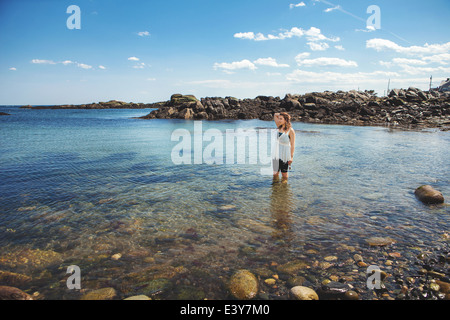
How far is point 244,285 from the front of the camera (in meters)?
4.07

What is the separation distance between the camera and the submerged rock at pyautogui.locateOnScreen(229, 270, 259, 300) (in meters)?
3.91

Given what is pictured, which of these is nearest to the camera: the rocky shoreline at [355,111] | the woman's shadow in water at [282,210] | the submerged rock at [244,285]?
the submerged rock at [244,285]

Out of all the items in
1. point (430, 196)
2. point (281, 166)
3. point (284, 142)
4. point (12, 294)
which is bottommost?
point (12, 294)

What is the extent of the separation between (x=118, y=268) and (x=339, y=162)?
14.3 meters

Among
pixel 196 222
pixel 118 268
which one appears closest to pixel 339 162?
pixel 196 222

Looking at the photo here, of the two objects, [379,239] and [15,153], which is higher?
[15,153]

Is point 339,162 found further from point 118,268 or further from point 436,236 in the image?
point 118,268

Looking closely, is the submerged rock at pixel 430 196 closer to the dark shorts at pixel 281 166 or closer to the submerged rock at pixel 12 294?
the dark shorts at pixel 281 166

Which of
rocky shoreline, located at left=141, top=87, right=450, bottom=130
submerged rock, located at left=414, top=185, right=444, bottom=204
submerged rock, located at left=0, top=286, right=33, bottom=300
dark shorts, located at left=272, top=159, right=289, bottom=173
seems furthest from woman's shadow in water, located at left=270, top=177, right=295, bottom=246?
→ rocky shoreline, located at left=141, top=87, right=450, bottom=130

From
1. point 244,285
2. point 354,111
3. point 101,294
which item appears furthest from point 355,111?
point 101,294

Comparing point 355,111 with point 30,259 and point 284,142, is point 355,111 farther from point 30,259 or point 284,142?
point 30,259

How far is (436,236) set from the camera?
5695mm

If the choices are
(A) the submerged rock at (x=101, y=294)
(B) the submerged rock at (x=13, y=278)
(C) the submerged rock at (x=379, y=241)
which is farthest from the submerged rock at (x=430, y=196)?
(B) the submerged rock at (x=13, y=278)

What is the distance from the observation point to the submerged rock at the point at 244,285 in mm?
3908
